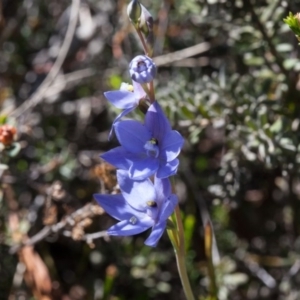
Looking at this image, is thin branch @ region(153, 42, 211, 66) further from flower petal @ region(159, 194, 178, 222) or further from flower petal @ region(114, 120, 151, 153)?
flower petal @ region(159, 194, 178, 222)

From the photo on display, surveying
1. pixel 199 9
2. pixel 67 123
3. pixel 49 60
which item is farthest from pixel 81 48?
pixel 199 9

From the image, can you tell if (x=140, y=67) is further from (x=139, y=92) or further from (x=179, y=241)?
(x=179, y=241)

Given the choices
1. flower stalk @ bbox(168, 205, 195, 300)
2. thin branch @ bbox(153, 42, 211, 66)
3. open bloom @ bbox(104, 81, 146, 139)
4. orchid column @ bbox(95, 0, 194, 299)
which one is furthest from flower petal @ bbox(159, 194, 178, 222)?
thin branch @ bbox(153, 42, 211, 66)

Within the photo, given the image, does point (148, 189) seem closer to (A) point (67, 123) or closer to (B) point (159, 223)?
(B) point (159, 223)

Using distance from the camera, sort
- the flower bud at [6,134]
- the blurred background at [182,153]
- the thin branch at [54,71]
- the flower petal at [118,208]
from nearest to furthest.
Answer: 1. the flower petal at [118,208]
2. the flower bud at [6,134]
3. the blurred background at [182,153]
4. the thin branch at [54,71]

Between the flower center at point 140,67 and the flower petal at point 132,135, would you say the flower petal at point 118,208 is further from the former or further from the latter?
the flower center at point 140,67

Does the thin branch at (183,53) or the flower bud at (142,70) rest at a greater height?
the flower bud at (142,70)

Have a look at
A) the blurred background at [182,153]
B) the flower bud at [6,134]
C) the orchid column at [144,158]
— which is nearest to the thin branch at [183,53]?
the blurred background at [182,153]

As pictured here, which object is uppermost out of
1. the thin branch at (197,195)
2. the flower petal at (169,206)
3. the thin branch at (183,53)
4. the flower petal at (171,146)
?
the flower petal at (171,146)
